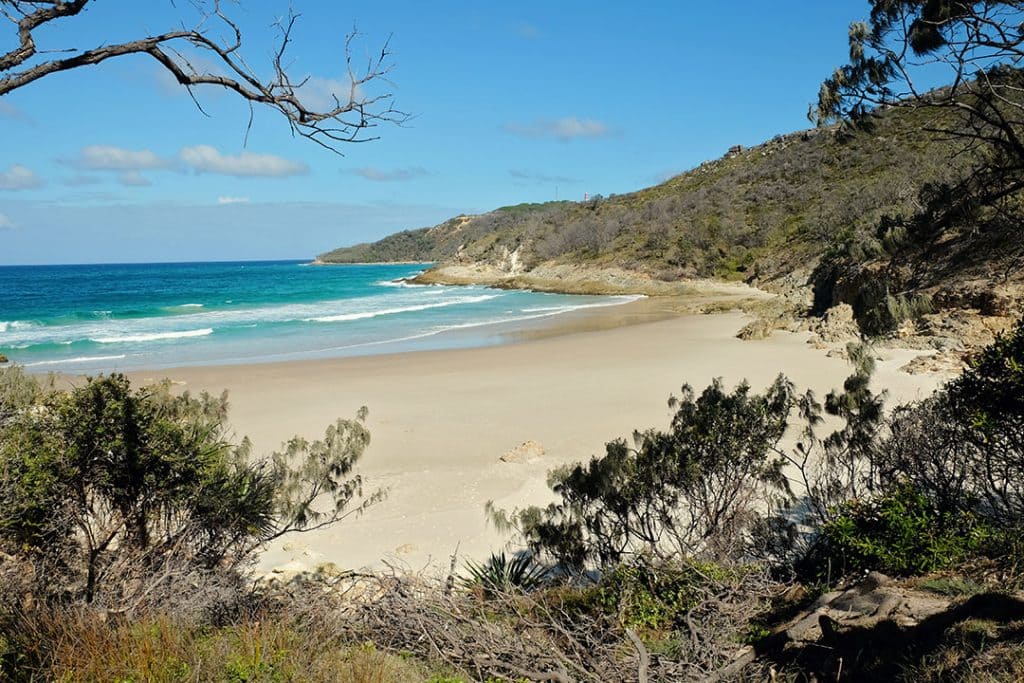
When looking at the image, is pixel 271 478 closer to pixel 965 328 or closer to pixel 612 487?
pixel 612 487

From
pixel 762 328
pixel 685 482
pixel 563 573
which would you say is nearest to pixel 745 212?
pixel 762 328

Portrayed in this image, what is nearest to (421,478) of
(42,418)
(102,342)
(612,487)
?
(612,487)

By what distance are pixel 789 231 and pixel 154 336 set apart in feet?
143

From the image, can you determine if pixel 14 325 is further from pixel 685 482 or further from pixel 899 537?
pixel 899 537

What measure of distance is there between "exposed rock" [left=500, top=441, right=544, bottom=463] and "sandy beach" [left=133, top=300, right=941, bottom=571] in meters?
0.11

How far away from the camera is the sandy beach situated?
7.74 meters

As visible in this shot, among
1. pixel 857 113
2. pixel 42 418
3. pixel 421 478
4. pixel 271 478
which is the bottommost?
pixel 421 478

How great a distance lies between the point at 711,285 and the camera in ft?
155

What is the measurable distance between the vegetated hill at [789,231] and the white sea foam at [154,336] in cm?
2571

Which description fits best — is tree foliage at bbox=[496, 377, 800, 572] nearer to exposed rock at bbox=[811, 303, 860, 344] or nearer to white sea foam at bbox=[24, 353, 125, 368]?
exposed rock at bbox=[811, 303, 860, 344]

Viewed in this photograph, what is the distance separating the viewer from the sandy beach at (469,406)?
7738 millimetres

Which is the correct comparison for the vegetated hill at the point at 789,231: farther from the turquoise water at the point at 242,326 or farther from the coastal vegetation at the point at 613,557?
the turquoise water at the point at 242,326

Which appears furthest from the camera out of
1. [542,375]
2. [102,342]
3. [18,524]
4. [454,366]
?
[102,342]

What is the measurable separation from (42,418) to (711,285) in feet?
152
